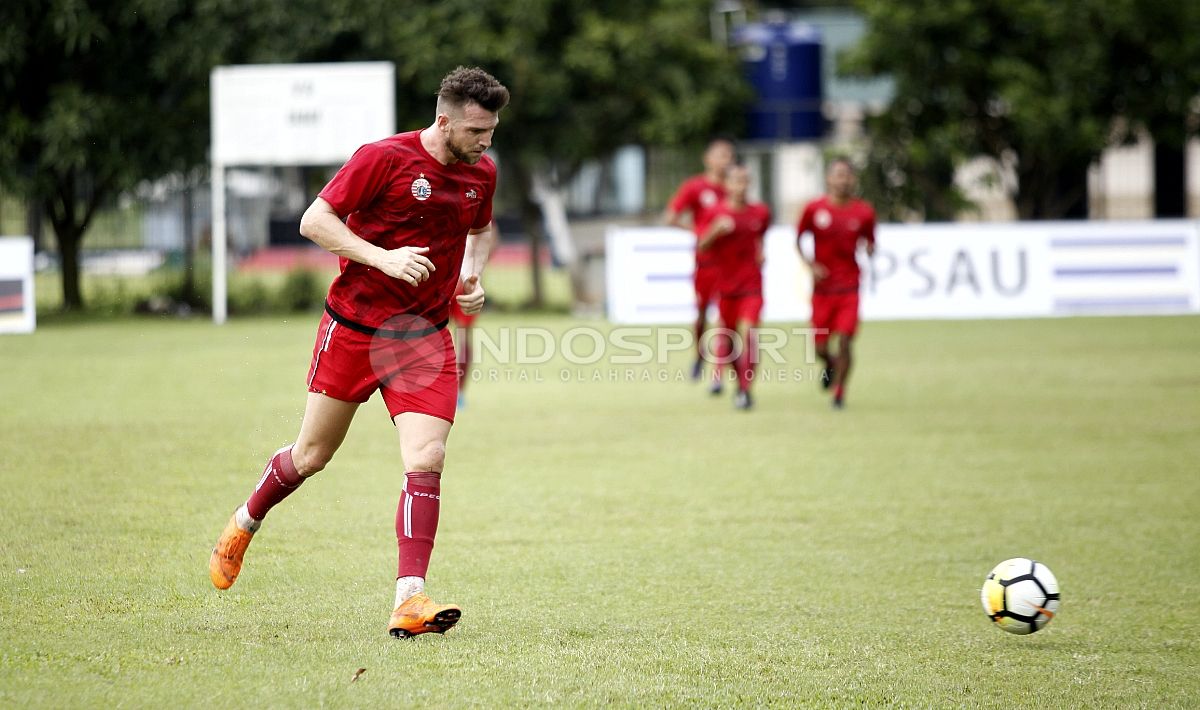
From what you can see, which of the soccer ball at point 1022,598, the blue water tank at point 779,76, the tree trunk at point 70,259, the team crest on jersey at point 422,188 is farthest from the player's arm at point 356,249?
the blue water tank at point 779,76

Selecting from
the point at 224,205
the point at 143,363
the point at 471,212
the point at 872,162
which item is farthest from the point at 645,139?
the point at 471,212

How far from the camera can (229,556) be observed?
5.64 meters

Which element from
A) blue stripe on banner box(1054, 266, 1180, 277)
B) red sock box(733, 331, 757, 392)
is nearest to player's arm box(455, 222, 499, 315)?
red sock box(733, 331, 757, 392)

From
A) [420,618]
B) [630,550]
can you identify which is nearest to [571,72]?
[630,550]

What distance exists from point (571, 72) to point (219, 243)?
669cm

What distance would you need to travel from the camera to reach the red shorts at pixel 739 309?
13.0 m

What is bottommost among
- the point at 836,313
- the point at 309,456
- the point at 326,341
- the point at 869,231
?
the point at 309,456

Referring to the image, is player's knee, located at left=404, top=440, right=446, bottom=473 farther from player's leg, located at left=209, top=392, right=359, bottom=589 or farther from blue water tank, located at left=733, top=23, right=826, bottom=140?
blue water tank, located at left=733, top=23, right=826, bottom=140

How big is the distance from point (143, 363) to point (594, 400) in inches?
232

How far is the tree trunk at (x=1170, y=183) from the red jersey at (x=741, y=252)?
1627cm

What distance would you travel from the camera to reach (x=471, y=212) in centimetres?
555

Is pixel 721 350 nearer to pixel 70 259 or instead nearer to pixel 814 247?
pixel 814 247

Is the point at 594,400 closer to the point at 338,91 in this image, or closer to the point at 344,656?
the point at 344,656
